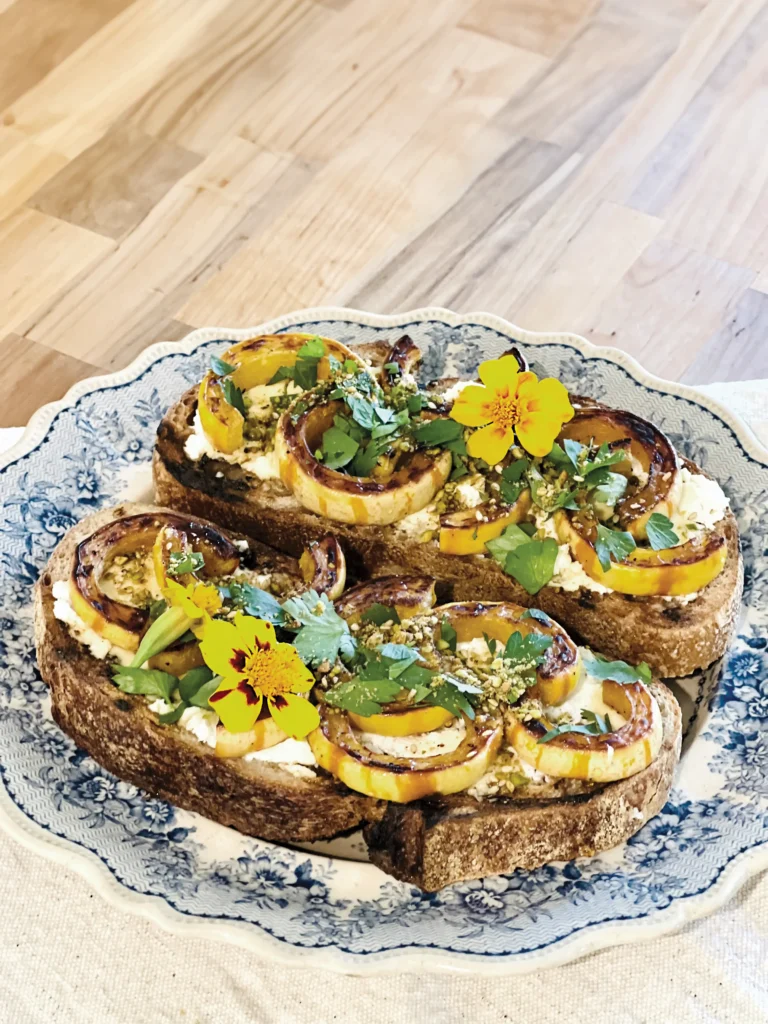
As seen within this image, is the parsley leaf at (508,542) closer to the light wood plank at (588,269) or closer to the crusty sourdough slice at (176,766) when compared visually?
the crusty sourdough slice at (176,766)

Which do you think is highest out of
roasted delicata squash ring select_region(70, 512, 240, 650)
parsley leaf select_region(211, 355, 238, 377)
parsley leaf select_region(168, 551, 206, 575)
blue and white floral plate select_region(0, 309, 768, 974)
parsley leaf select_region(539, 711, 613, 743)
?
parsley leaf select_region(211, 355, 238, 377)

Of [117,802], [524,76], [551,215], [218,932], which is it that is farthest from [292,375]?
[524,76]

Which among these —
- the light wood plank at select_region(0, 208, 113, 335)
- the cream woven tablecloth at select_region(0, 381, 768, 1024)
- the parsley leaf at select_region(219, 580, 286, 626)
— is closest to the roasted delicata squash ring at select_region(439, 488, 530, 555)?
the parsley leaf at select_region(219, 580, 286, 626)

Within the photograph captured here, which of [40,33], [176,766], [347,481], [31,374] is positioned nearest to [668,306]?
[347,481]

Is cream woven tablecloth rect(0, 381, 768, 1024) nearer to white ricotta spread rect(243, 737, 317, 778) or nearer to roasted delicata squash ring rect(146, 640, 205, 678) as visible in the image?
white ricotta spread rect(243, 737, 317, 778)

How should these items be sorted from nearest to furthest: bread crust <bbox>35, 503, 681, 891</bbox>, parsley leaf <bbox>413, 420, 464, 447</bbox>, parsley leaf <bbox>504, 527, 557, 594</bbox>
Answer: bread crust <bbox>35, 503, 681, 891</bbox> → parsley leaf <bbox>504, 527, 557, 594</bbox> → parsley leaf <bbox>413, 420, 464, 447</bbox>

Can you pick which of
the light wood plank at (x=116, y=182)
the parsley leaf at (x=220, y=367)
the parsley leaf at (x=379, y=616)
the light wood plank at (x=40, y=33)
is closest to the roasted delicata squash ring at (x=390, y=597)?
the parsley leaf at (x=379, y=616)

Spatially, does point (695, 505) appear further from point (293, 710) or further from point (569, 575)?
point (293, 710)
